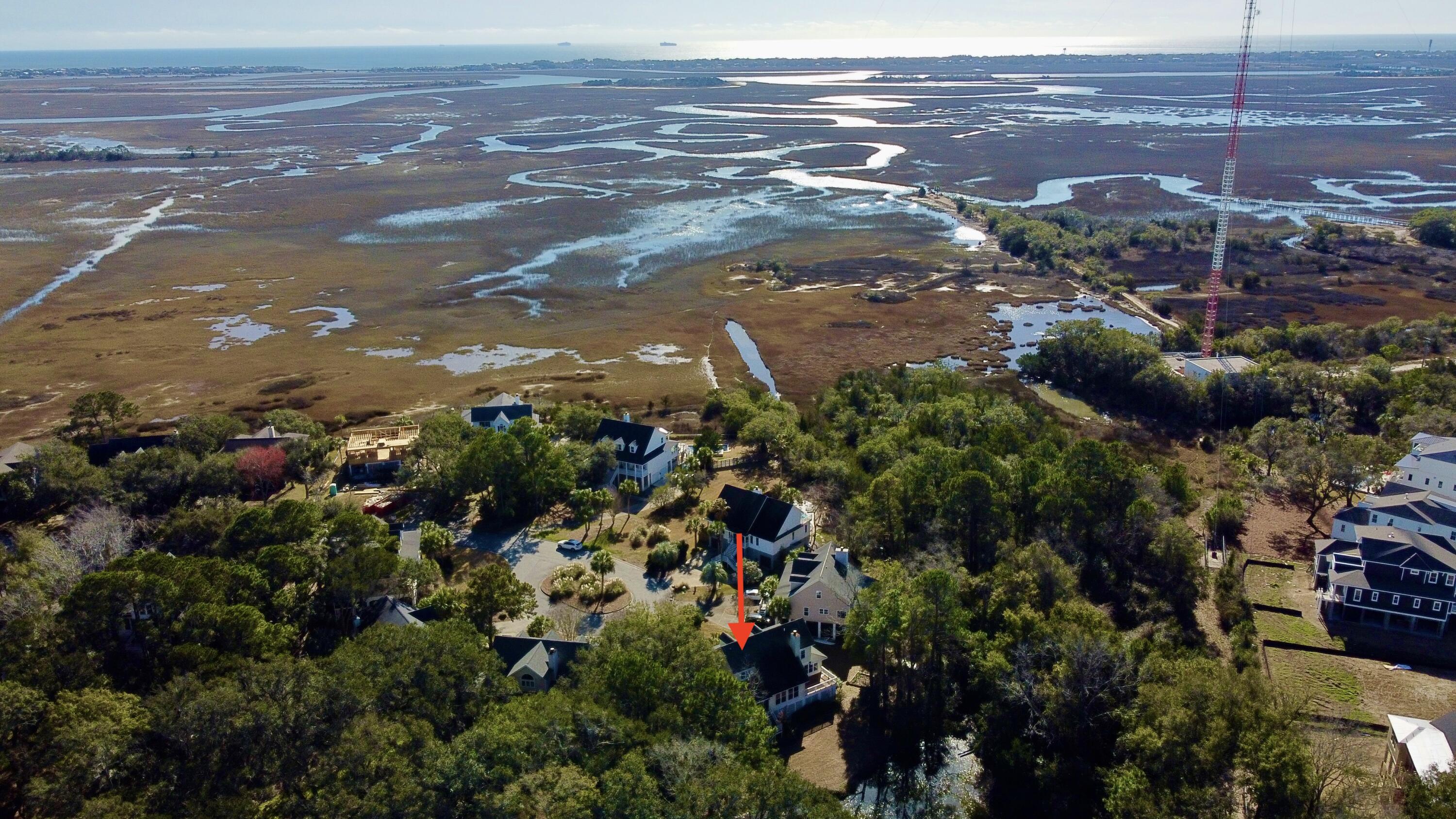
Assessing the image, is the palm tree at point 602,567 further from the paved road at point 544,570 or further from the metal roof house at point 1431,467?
the metal roof house at point 1431,467

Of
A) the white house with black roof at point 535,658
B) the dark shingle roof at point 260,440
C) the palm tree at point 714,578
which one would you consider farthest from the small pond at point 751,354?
the white house with black roof at point 535,658

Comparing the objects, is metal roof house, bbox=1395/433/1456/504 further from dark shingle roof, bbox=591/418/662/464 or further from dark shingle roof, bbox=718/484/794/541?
dark shingle roof, bbox=591/418/662/464

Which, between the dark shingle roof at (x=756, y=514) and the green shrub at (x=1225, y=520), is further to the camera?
the green shrub at (x=1225, y=520)

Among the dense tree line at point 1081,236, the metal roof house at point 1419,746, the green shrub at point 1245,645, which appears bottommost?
the green shrub at point 1245,645

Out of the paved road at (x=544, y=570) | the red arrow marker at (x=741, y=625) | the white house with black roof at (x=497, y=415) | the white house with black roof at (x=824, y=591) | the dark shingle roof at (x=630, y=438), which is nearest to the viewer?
the red arrow marker at (x=741, y=625)

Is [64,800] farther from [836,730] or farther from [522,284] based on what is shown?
[522,284]

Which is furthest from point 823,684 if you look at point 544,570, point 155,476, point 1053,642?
point 155,476

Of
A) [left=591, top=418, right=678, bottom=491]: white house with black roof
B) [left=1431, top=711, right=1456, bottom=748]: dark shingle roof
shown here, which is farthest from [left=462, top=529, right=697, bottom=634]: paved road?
[left=1431, top=711, right=1456, bottom=748]: dark shingle roof
